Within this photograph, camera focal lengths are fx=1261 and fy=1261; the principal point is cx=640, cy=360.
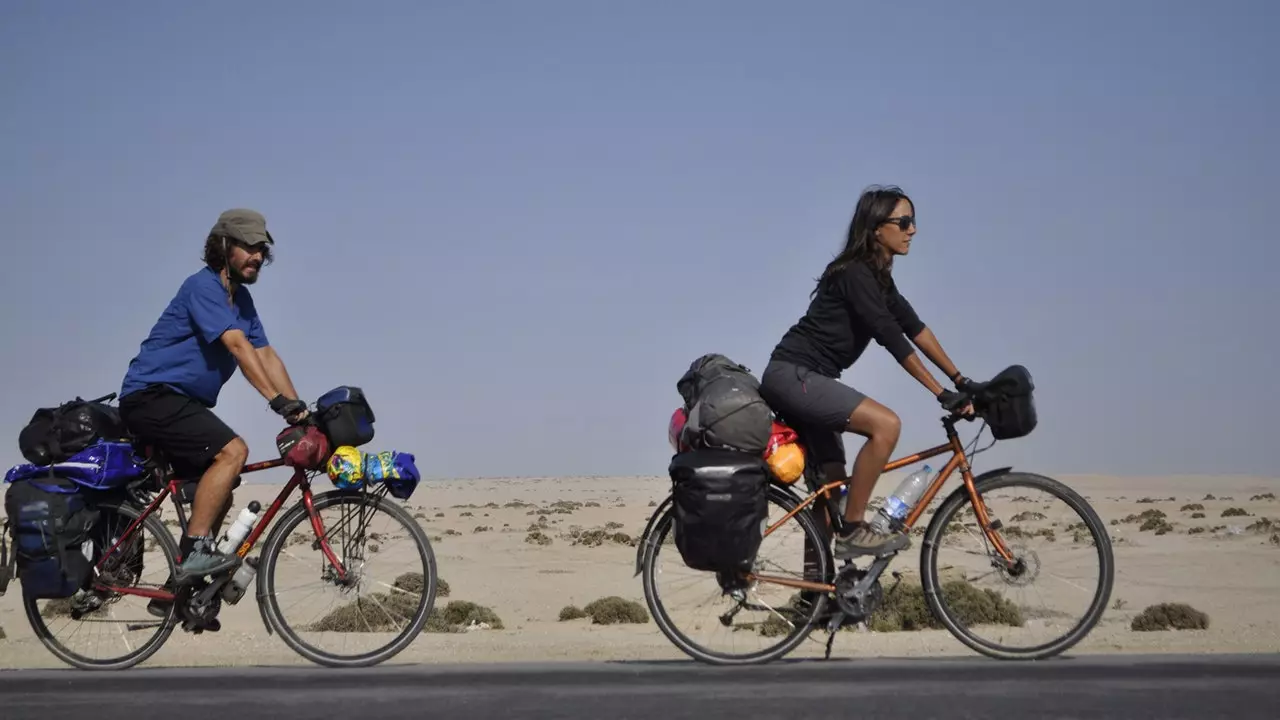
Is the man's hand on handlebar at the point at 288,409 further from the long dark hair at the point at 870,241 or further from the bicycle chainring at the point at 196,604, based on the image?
the long dark hair at the point at 870,241

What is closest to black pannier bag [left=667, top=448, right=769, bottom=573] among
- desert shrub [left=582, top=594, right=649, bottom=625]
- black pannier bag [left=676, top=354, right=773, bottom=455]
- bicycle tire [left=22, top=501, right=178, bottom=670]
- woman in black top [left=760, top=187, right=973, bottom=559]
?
black pannier bag [left=676, top=354, right=773, bottom=455]

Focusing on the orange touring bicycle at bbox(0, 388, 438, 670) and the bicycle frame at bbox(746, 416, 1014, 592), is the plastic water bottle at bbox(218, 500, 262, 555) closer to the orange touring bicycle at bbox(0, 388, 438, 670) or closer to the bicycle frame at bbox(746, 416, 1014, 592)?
the orange touring bicycle at bbox(0, 388, 438, 670)

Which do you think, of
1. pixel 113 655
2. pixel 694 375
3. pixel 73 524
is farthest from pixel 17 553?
pixel 694 375

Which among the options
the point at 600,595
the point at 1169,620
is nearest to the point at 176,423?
the point at 1169,620

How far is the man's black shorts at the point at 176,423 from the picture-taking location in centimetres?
699

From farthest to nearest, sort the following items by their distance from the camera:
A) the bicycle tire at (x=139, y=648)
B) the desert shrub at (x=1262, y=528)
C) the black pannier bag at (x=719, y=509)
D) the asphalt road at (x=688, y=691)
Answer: the desert shrub at (x=1262, y=528), the bicycle tire at (x=139, y=648), the black pannier bag at (x=719, y=509), the asphalt road at (x=688, y=691)

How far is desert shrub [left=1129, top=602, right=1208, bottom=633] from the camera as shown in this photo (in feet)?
45.4

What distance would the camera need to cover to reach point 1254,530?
32875 millimetres

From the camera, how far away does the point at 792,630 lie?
6.86m

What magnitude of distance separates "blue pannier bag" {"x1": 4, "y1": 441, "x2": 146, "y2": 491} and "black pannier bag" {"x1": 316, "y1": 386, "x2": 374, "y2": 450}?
3.89ft

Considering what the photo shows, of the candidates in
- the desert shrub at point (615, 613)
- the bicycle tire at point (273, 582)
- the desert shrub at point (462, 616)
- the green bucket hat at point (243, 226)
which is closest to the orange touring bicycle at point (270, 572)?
the bicycle tire at point (273, 582)

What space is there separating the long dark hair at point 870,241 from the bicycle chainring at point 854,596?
61.3 inches

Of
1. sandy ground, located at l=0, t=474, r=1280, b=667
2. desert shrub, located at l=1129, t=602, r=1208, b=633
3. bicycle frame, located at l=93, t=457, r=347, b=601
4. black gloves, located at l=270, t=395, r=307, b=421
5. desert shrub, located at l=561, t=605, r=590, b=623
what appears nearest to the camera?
black gloves, located at l=270, t=395, r=307, b=421

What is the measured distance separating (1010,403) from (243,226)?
430cm
